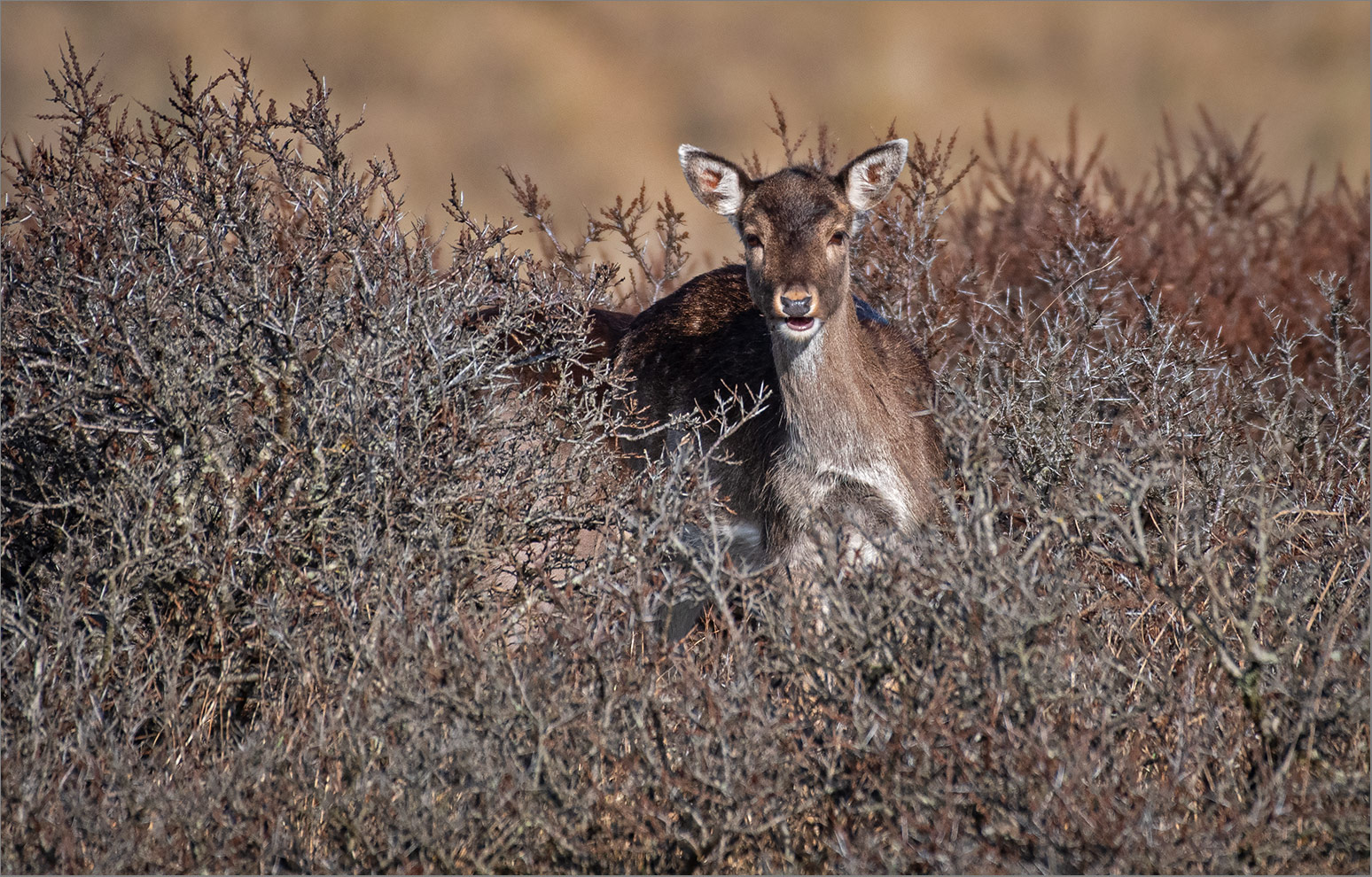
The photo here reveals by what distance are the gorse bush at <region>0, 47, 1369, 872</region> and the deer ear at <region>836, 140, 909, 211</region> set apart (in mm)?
883

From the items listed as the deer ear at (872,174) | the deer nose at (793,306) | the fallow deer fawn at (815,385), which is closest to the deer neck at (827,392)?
the fallow deer fawn at (815,385)

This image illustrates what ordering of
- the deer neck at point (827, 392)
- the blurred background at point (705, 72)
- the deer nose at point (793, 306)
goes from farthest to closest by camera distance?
1. the blurred background at point (705, 72)
2. the deer neck at point (827, 392)
3. the deer nose at point (793, 306)

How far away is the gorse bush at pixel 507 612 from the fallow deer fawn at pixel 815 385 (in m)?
0.28

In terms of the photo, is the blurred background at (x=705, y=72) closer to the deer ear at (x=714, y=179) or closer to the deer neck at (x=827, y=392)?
the deer ear at (x=714, y=179)

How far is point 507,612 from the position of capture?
4.09 m

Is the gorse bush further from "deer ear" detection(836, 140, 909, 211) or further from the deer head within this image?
"deer ear" detection(836, 140, 909, 211)

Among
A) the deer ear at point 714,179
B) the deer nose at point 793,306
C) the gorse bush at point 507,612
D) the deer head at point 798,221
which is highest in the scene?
the deer ear at point 714,179

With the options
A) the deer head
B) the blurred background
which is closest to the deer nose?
the deer head


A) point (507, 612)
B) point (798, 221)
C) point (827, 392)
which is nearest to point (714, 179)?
point (798, 221)

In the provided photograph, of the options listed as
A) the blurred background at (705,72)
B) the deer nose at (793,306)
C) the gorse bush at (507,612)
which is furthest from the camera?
the blurred background at (705,72)

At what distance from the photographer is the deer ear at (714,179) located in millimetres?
5184

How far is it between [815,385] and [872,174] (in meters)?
0.87

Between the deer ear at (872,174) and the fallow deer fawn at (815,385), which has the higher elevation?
the deer ear at (872,174)

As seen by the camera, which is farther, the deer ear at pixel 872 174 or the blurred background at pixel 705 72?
the blurred background at pixel 705 72
